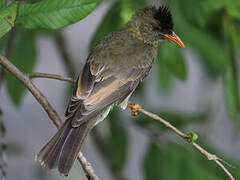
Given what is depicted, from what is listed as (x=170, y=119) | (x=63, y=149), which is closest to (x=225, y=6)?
(x=170, y=119)

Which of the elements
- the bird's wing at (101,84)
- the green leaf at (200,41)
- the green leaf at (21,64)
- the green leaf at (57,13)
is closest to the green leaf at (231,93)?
the green leaf at (200,41)

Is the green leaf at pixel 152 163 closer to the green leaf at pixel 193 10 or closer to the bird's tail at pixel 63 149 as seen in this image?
the bird's tail at pixel 63 149

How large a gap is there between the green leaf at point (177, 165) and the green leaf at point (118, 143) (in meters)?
0.27

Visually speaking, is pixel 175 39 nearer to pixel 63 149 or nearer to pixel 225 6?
pixel 225 6

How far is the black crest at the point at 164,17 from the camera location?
4.06 metres

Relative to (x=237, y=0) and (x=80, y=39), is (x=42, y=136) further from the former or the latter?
(x=237, y=0)

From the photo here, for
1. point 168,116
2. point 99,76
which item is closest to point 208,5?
point 99,76

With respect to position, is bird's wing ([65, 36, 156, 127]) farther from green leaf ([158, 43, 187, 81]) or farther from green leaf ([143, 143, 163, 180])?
green leaf ([143, 143, 163, 180])

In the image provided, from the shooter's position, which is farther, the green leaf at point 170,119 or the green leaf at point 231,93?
the green leaf at point 170,119

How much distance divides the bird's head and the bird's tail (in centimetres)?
133

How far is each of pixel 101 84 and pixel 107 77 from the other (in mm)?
124

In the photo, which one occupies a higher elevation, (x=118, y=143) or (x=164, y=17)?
(x=164, y=17)

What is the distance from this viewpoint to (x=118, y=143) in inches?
175

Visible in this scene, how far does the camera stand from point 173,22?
13.3 ft
